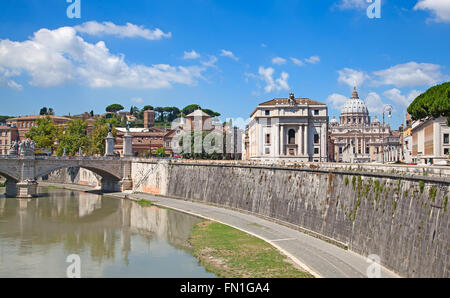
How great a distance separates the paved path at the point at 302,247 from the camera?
1897cm

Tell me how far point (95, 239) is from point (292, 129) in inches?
1417

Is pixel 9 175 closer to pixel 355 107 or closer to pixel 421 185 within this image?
pixel 421 185

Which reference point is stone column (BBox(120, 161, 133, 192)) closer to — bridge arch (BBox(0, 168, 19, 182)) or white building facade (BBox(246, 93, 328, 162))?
bridge arch (BBox(0, 168, 19, 182))

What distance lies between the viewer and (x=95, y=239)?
A: 2909cm

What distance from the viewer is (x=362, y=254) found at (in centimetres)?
2097

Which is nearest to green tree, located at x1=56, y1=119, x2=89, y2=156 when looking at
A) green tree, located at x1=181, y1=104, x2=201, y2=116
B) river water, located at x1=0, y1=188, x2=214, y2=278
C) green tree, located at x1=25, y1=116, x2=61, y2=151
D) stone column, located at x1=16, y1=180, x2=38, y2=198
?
green tree, located at x1=25, y1=116, x2=61, y2=151

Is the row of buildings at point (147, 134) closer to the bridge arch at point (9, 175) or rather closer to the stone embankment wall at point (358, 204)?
the bridge arch at point (9, 175)

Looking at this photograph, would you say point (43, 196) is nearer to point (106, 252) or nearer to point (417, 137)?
point (106, 252)

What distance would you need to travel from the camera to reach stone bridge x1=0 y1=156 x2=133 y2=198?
47656 millimetres

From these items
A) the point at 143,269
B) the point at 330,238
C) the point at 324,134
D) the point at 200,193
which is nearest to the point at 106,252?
the point at 143,269

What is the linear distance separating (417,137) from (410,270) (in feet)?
131

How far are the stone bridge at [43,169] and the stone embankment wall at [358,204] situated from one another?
17262mm

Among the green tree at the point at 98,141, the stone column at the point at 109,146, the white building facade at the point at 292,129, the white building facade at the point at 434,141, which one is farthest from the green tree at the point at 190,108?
the white building facade at the point at 434,141

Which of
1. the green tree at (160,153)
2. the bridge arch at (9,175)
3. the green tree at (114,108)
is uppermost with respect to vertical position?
the green tree at (114,108)
